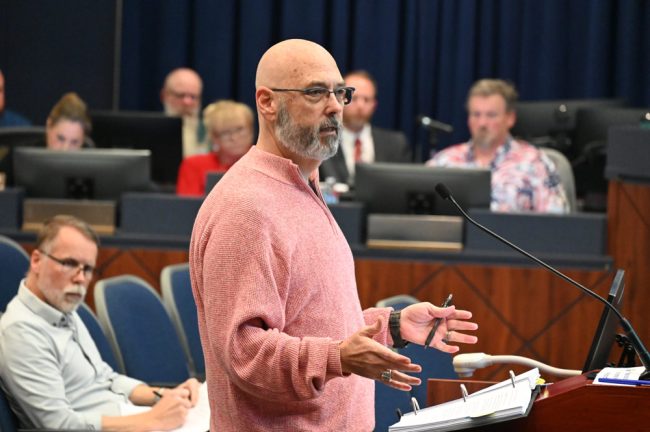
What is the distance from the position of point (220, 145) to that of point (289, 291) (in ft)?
14.1

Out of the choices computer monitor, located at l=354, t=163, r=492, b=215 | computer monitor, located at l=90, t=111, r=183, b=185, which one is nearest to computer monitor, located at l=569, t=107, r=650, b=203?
computer monitor, located at l=354, t=163, r=492, b=215

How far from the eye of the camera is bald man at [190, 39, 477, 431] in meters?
2.17

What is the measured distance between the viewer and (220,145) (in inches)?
257

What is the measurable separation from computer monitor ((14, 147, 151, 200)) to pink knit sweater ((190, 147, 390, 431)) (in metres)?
3.30

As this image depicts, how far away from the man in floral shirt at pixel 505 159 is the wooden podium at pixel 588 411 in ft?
11.7

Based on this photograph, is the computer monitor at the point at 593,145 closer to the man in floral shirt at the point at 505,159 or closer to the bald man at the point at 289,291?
the man in floral shirt at the point at 505,159

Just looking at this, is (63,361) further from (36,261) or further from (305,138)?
(305,138)

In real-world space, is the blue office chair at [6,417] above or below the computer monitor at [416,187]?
below

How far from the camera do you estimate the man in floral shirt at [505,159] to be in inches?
234

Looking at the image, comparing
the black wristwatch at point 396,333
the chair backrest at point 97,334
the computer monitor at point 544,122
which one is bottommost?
the chair backrest at point 97,334

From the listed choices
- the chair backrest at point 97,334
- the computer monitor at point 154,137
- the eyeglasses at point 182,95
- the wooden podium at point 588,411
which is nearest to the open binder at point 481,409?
the wooden podium at point 588,411

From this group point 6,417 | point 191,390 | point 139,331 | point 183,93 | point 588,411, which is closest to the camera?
point 588,411

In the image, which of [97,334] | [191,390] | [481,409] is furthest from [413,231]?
[481,409]

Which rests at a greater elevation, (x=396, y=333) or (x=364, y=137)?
(x=364, y=137)
